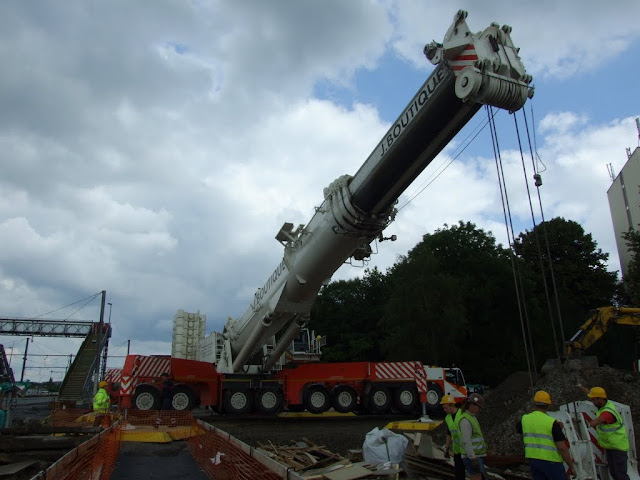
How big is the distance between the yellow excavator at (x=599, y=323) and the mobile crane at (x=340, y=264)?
14.6 ft

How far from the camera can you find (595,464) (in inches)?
230

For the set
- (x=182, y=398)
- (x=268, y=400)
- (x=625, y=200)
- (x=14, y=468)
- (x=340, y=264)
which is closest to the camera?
(x=14, y=468)

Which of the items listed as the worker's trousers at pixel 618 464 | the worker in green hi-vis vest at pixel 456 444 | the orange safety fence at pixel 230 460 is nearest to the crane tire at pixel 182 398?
the orange safety fence at pixel 230 460

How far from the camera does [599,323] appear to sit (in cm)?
1549

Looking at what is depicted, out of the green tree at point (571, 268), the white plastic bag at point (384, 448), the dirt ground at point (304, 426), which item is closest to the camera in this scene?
the white plastic bag at point (384, 448)

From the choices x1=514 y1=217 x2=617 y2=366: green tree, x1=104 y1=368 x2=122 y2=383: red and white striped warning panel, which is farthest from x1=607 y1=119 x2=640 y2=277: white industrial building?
x1=104 y1=368 x2=122 y2=383: red and white striped warning panel

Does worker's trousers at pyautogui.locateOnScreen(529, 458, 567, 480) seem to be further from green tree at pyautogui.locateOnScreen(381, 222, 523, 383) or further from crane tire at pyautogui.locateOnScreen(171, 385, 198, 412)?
green tree at pyautogui.locateOnScreen(381, 222, 523, 383)

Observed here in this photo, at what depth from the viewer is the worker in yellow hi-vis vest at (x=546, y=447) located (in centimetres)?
480

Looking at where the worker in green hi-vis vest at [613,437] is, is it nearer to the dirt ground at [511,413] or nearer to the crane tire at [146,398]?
the dirt ground at [511,413]

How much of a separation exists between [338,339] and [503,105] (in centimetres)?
3547

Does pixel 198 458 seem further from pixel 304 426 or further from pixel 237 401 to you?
pixel 237 401

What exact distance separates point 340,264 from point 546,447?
7.11m

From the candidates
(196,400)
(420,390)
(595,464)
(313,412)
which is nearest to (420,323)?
(420,390)

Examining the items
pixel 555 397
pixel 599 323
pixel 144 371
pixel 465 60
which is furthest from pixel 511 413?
pixel 144 371
